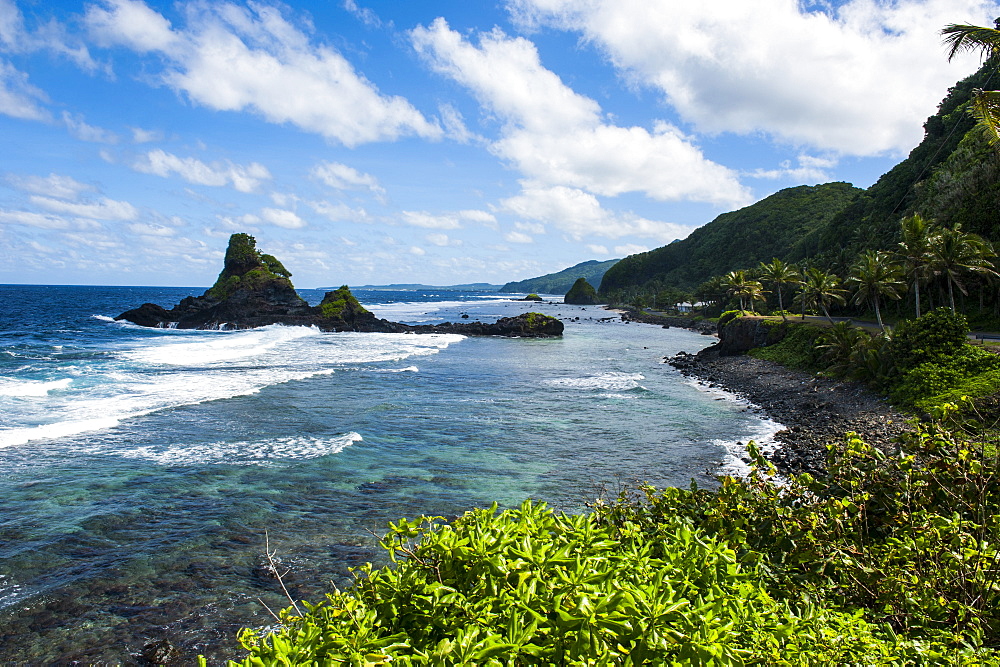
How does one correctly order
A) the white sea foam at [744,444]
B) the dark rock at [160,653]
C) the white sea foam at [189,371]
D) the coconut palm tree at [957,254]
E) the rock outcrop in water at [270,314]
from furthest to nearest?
the rock outcrop in water at [270,314]
the coconut palm tree at [957,254]
the white sea foam at [189,371]
the white sea foam at [744,444]
the dark rock at [160,653]

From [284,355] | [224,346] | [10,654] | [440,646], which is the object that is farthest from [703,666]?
[224,346]

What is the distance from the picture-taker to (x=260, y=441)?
21422mm

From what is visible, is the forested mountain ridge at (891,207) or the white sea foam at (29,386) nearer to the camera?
the white sea foam at (29,386)

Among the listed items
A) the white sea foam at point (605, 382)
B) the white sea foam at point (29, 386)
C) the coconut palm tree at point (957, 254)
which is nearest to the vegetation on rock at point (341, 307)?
the white sea foam at point (29, 386)

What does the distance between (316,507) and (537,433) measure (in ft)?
37.5

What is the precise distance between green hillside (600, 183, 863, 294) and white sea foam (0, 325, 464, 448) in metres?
121

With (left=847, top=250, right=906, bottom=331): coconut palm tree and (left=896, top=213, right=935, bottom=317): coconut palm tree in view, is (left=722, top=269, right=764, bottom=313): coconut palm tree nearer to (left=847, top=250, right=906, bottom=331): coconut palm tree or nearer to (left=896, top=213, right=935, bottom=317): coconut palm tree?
(left=847, top=250, right=906, bottom=331): coconut palm tree

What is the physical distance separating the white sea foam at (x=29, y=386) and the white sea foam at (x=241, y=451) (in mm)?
13241

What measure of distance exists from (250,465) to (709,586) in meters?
18.3

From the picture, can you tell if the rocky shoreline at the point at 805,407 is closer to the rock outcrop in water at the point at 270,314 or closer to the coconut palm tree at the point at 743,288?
the coconut palm tree at the point at 743,288

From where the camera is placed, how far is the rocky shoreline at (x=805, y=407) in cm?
2064

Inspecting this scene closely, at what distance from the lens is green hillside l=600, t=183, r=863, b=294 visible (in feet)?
491

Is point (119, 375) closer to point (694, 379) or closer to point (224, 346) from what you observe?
point (224, 346)

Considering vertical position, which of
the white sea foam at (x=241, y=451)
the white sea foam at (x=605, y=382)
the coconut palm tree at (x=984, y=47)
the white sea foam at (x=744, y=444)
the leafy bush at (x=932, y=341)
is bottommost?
the white sea foam at (x=744, y=444)
